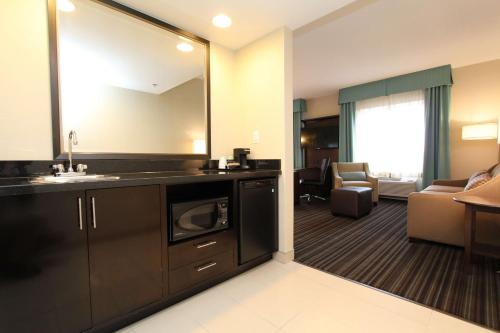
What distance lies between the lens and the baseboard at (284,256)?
2.19m

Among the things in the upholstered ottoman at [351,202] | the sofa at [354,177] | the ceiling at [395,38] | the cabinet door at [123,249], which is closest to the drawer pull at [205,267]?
the cabinet door at [123,249]

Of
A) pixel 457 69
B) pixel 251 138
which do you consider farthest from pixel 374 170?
pixel 251 138

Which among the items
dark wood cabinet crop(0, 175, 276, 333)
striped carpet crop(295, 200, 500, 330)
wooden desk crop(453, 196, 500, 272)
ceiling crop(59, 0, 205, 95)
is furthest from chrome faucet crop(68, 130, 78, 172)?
wooden desk crop(453, 196, 500, 272)

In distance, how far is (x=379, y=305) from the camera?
1.54 meters

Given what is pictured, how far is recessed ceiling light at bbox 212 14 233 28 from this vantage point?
2.01 meters

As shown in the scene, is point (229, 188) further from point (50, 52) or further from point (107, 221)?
point (50, 52)

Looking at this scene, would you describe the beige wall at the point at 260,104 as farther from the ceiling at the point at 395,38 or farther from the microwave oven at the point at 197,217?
the ceiling at the point at 395,38

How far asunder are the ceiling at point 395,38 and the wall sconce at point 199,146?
1900 mm

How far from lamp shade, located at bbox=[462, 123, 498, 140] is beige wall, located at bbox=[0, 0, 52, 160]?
5.48 m

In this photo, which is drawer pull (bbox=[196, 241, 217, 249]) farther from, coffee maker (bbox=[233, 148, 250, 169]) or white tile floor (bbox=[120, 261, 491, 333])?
coffee maker (bbox=[233, 148, 250, 169])

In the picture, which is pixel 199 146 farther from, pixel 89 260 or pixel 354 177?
pixel 354 177

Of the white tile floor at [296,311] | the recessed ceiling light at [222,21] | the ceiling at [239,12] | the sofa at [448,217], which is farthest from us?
the sofa at [448,217]

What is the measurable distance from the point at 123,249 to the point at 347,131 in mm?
5429

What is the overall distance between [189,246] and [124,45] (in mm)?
1710
